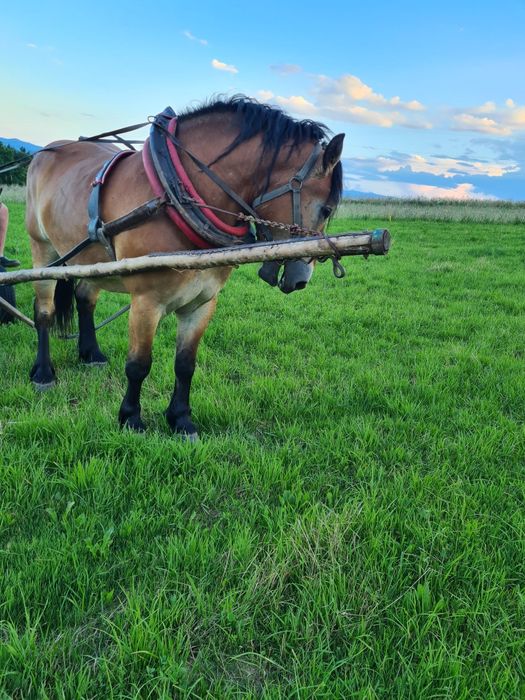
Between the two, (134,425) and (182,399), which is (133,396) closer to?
(134,425)

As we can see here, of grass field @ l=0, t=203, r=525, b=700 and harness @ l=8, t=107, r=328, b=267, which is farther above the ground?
harness @ l=8, t=107, r=328, b=267

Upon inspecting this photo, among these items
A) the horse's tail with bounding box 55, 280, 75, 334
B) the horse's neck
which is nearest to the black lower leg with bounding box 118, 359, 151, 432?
the horse's neck

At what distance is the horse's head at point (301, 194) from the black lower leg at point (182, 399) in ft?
3.52

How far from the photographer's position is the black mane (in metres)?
2.49

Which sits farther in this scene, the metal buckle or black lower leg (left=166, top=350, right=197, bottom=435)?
black lower leg (left=166, top=350, right=197, bottom=435)

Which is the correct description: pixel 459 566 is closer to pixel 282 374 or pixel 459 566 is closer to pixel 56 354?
pixel 282 374

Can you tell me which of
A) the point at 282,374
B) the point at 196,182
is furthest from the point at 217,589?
the point at 282,374

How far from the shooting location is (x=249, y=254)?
219 centimetres

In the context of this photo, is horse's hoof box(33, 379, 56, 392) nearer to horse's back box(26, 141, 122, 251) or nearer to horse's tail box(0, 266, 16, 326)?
horse's back box(26, 141, 122, 251)

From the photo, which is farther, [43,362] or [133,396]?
[43,362]

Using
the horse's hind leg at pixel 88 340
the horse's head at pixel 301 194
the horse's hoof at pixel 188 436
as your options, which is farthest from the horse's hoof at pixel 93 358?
the horse's head at pixel 301 194

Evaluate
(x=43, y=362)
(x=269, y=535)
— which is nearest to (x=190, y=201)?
(x=269, y=535)

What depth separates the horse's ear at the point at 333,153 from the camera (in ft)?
7.68

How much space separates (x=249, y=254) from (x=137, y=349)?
1191mm
